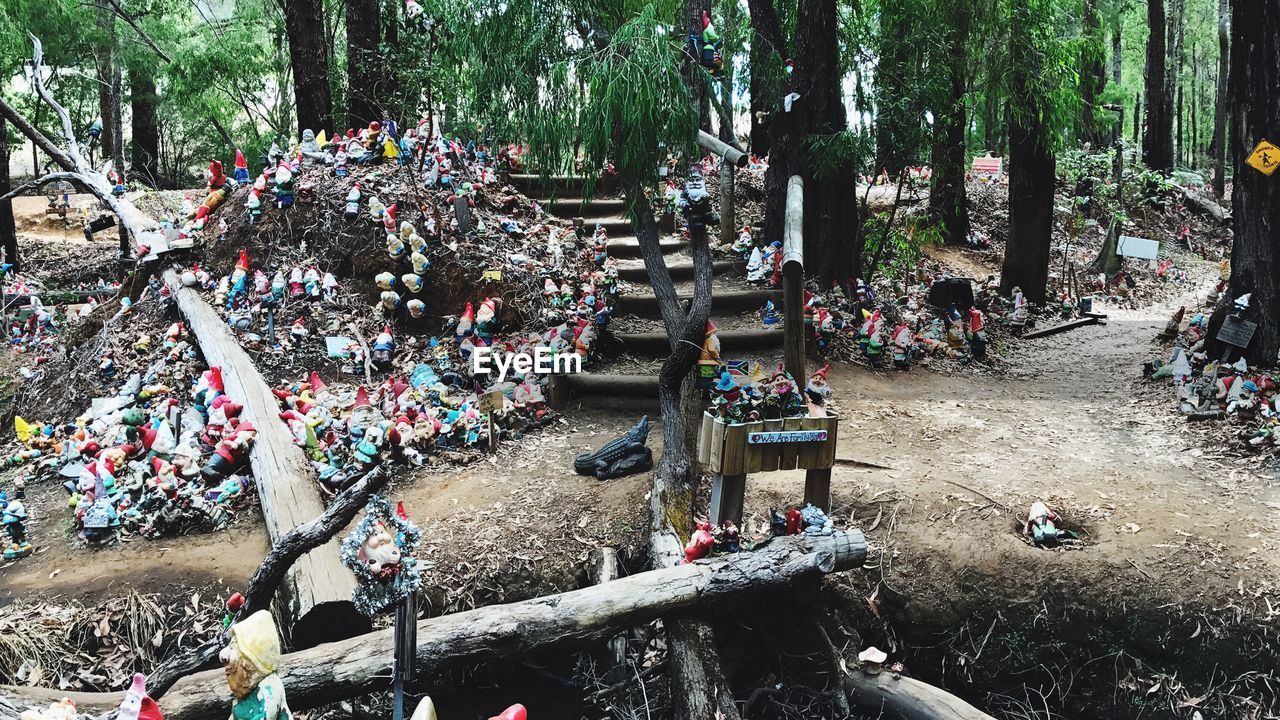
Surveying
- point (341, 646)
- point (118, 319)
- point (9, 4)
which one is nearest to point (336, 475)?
point (341, 646)

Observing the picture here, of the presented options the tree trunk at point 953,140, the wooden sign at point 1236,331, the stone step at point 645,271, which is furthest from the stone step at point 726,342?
the wooden sign at point 1236,331

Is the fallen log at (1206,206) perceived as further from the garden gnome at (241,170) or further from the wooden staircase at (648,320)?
the garden gnome at (241,170)

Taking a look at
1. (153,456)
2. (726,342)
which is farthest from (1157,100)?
(153,456)

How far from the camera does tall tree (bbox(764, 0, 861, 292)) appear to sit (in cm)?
657

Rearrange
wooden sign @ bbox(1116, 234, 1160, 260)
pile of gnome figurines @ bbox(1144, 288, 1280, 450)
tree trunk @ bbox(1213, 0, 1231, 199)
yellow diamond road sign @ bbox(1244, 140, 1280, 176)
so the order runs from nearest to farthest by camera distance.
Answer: pile of gnome figurines @ bbox(1144, 288, 1280, 450)
yellow diamond road sign @ bbox(1244, 140, 1280, 176)
wooden sign @ bbox(1116, 234, 1160, 260)
tree trunk @ bbox(1213, 0, 1231, 199)

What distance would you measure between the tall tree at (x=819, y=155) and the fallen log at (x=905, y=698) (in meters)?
3.92

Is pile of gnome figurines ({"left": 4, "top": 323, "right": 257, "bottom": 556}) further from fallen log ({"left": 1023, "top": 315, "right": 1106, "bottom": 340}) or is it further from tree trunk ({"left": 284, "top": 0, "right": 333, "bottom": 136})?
fallen log ({"left": 1023, "top": 315, "right": 1106, "bottom": 340})

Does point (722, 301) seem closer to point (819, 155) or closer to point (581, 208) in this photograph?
point (819, 155)

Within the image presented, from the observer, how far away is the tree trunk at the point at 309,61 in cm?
838

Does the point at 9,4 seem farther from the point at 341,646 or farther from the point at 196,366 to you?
the point at 341,646

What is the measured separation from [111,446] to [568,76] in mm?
3757

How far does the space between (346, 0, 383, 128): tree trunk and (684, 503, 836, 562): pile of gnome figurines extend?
6708mm

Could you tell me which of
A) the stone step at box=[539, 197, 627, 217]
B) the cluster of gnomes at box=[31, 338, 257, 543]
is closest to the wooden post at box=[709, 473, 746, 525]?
the cluster of gnomes at box=[31, 338, 257, 543]

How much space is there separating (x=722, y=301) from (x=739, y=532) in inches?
133
